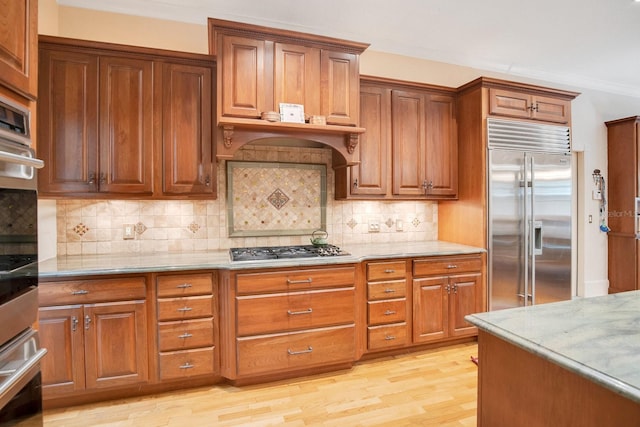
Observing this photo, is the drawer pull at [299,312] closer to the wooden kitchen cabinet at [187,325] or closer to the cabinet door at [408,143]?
the wooden kitchen cabinet at [187,325]

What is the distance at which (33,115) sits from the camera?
1.42 metres

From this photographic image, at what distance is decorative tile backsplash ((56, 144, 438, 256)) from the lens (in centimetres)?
268

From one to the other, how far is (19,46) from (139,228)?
1700 mm

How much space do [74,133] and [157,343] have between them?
162 centimetres

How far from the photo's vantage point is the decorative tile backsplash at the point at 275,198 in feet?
9.89

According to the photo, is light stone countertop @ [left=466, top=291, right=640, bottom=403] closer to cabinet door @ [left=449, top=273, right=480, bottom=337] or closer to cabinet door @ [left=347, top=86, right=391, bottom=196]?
cabinet door @ [left=449, top=273, right=480, bottom=337]

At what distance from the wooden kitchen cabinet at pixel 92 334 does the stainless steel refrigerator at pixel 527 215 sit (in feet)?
9.90

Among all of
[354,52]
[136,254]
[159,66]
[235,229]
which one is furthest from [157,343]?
[354,52]

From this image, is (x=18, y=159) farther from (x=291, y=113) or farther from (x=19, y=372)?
(x=291, y=113)

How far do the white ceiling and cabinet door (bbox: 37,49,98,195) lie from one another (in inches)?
29.2

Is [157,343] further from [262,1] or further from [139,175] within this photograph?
[262,1]

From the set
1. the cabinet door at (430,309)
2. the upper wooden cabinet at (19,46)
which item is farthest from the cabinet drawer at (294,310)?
the upper wooden cabinet at (19,46)

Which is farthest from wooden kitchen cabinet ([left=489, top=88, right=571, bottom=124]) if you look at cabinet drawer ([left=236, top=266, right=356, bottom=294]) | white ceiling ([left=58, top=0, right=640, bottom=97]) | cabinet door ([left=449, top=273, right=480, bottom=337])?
cabinet drawer ([left=236, top=266, right=356, bottom=294])

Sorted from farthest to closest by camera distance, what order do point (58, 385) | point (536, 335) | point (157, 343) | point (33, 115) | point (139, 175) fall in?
point (139, 175) < point (157, 343) < point (58, 385) < point (33, 115) < point (536, 335)
